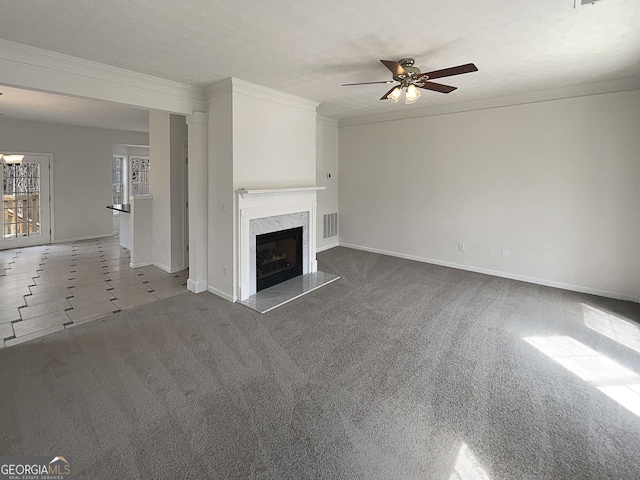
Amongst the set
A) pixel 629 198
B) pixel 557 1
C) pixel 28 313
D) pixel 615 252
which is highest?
pixel 557 1

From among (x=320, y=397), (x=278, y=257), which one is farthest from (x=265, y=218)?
(x=320, y=397)

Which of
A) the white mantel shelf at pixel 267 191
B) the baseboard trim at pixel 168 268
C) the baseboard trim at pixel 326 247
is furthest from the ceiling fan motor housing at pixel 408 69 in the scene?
the baseboard trim at pixel 168 268

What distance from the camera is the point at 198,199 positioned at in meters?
4.51

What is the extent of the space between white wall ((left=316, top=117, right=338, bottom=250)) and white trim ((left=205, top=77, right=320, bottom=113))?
187cm

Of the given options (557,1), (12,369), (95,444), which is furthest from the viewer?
(12,369)

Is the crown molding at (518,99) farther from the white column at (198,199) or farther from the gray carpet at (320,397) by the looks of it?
the white column at (198,199)

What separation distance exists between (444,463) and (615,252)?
14.2 ft

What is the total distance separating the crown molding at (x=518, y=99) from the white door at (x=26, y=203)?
738 cm

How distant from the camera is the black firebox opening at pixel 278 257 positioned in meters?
4.70

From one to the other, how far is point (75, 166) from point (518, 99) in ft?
30.8

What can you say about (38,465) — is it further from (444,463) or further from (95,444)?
(444,463)

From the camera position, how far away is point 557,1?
2324 mm

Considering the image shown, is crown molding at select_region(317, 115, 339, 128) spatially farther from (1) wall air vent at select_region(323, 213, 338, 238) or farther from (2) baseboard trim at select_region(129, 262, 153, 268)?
(2) baseboard trim at select_region(129, 262, 153, 268)

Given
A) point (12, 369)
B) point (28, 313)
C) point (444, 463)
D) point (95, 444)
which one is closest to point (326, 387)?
point (444, 463)
